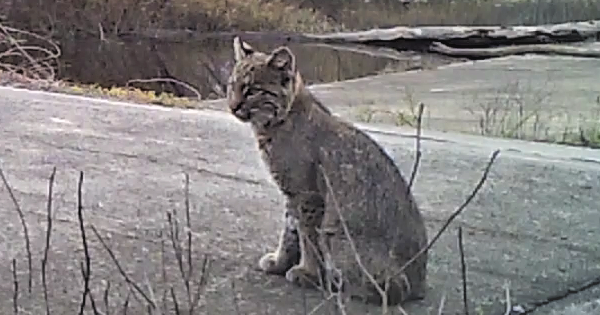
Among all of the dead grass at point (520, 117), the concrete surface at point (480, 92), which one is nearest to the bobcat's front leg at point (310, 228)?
the dead grass at point (520, 117)

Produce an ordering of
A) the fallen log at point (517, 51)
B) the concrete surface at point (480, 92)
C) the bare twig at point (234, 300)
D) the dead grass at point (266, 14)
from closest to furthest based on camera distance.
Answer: the bare twig at point (234, 300) < the concrete surface at point (480, 92) < the fallen log at point (517, 51) < the dead grass at point (266, 14)

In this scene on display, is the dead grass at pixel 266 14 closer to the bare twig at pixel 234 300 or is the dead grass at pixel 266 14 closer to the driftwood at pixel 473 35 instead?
the driftwood at pixel 473 35

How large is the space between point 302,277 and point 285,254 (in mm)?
131

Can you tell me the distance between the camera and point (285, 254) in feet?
11.8

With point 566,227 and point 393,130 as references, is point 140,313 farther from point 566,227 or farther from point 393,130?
point 393,130

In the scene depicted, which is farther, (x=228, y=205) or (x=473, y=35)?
(x=473, y=35)

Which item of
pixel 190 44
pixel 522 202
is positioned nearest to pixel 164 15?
pixel 190 44

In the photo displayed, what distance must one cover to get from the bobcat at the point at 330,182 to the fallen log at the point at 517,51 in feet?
31.8

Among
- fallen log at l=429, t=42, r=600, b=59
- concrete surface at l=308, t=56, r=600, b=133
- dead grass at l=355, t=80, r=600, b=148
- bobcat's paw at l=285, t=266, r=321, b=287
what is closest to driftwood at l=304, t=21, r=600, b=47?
fallen log at l=429, t=42, r=600, b=59

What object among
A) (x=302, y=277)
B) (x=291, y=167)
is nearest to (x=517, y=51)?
(x=302, y=277)

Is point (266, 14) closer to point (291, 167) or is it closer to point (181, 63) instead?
point (181, 63)

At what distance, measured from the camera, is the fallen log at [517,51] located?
41.8ft

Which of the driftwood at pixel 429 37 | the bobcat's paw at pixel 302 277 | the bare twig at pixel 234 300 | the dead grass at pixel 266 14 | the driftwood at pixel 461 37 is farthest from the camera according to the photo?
the driftwood at pixel 461 37

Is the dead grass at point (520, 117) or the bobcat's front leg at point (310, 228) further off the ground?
the bobcat's front leg at point (310, 228)
